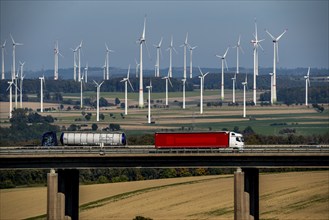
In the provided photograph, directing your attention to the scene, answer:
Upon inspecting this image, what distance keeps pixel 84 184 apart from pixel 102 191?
562 inches

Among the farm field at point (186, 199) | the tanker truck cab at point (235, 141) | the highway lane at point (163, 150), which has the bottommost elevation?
the farm field at point (186, 199)

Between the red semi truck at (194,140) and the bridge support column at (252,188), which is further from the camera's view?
the red semi truck at (194,140)

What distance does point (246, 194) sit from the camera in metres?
112

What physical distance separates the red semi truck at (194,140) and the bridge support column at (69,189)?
974 centimetres

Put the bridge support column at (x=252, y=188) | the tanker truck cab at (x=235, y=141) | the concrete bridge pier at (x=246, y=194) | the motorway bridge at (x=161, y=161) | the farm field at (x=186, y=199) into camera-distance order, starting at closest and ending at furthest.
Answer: the concrete bridge pier at (x=246, y=194), the motorway bridge at (x=161, y=161), the bridge support column at (x=252, y=188), the tanker truck cab at (x=235, y=141), the farm field at (x=186, y=199)

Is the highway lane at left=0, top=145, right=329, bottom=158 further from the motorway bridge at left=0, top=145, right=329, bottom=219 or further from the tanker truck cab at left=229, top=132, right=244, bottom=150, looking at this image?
the tanker truck cab at left=229, top=132, right=244, bottom=150

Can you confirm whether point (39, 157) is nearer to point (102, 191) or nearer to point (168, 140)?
point (168, 140)

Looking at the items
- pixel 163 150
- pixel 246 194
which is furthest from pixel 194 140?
pixel 246 194

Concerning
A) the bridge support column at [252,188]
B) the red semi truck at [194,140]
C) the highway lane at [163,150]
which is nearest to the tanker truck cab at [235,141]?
the red semi truck at [194,140]

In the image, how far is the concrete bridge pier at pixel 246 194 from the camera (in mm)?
110938

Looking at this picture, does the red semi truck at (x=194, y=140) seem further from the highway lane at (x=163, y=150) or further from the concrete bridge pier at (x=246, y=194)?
the concrete bridge pier at (x=246, y=194)

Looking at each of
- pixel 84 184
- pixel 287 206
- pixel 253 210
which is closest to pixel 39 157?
pixel 253 210

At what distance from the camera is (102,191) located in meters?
159

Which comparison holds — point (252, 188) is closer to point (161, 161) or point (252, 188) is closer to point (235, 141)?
point (161, 161)
